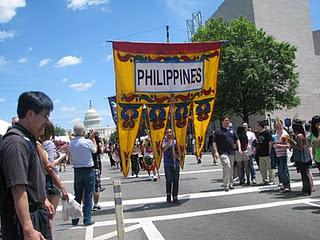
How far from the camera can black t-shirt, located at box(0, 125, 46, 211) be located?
296 cm

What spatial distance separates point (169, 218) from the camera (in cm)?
829

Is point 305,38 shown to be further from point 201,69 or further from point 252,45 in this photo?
point 201,69

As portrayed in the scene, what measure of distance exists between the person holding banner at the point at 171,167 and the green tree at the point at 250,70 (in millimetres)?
31522

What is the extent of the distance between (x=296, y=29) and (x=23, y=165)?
60.8m

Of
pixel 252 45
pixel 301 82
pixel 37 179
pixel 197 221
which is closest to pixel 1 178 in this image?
pixel 37 179

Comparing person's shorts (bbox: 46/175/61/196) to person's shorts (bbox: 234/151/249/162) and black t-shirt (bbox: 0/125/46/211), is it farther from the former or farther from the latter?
person's shorts (bbox: 234/151/249/162)

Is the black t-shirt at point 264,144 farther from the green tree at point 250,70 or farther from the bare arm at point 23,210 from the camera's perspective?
the green tree at point 250,70

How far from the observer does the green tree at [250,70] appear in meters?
41.5

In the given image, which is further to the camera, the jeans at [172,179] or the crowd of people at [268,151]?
the jeans at [172,179]

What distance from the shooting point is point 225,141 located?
38.5ft

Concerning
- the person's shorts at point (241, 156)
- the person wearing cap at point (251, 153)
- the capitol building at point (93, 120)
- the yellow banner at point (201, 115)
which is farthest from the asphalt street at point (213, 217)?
the capitol building at point (93, 120)

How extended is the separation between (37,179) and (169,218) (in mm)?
5422

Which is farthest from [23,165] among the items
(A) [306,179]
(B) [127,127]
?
(A) [306,179]

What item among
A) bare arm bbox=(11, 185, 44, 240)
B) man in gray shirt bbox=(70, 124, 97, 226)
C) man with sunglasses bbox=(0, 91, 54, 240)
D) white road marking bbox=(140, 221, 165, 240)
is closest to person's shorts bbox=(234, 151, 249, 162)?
white road marking bbox=(140, 221, 165, 240)
